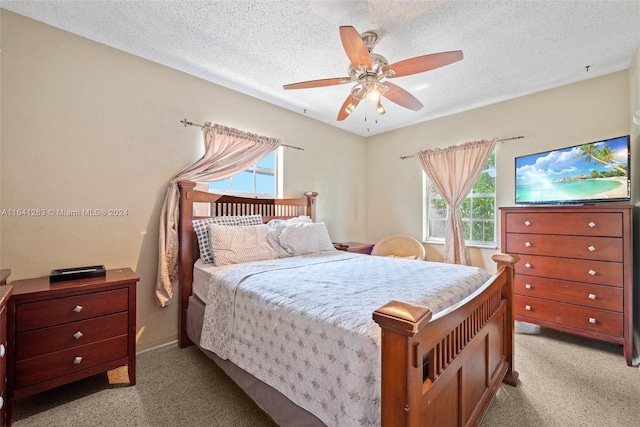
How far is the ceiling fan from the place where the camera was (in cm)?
164

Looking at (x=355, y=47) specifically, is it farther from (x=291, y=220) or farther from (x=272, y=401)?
(x=272, y=401)

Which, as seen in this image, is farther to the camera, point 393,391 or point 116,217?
point 116,217

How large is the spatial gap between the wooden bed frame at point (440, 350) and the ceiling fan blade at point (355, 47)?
1450 millimetres

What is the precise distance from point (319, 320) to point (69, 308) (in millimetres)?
1628

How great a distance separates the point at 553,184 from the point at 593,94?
97 cm

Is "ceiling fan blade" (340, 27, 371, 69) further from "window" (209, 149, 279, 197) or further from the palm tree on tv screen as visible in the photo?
the palm tree on tv screen

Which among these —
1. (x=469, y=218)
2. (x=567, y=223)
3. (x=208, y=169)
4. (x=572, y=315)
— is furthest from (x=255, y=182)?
(x=572, y=315)

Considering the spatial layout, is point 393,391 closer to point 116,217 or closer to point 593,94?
point 116,217

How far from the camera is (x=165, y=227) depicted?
7.86 feet

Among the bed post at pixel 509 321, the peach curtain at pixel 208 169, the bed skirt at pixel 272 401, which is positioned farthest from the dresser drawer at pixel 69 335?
the bed post at pixel 509 321

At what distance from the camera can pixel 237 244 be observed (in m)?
2.35

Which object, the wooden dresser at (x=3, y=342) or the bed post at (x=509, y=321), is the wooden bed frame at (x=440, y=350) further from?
the wooden dresser at (x=3, y=342)

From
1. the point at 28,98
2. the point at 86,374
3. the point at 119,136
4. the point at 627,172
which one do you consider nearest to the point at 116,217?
the point at 119,136

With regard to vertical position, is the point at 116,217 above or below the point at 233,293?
above
